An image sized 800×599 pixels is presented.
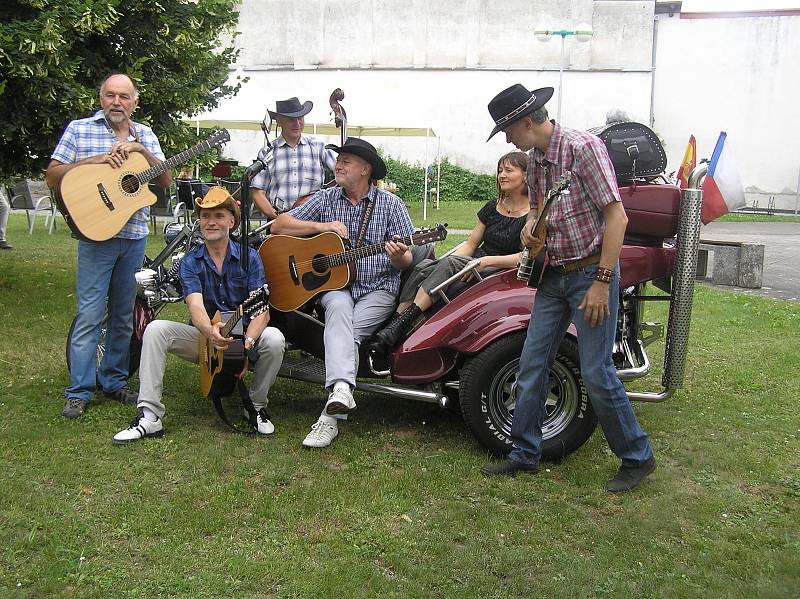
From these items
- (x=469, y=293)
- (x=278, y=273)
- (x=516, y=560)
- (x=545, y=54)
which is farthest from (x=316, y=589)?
(x=545, y=54)

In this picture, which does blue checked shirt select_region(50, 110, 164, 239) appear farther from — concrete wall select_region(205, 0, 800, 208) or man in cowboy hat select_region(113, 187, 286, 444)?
concrete wall select_region(205, 0, 800, 208)

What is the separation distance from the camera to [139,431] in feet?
15.8

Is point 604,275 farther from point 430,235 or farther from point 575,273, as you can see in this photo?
point 430,235

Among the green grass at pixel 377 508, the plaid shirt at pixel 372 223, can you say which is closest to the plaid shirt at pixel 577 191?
the green grass at pixel 377 508

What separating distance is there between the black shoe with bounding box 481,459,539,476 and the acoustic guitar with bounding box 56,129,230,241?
2698 millimetres

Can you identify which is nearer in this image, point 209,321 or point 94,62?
point 209,321

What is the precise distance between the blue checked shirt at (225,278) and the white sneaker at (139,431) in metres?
0.70

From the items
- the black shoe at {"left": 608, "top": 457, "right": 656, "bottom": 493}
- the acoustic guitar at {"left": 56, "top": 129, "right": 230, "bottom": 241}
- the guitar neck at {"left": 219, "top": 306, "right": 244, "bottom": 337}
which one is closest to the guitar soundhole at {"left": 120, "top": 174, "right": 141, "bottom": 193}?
the acoustic guitar at {"left": 56, "top": 129, "right": 230, "bottom": 241}

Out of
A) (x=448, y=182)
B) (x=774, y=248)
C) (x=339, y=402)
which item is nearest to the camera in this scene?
(x=339, y=402)

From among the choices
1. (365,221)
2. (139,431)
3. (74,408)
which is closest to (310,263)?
(365,221)

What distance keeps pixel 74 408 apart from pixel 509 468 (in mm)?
2675

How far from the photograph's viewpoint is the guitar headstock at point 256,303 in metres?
4.84

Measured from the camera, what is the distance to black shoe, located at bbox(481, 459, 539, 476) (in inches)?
176

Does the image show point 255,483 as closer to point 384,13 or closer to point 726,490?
point 726,490
